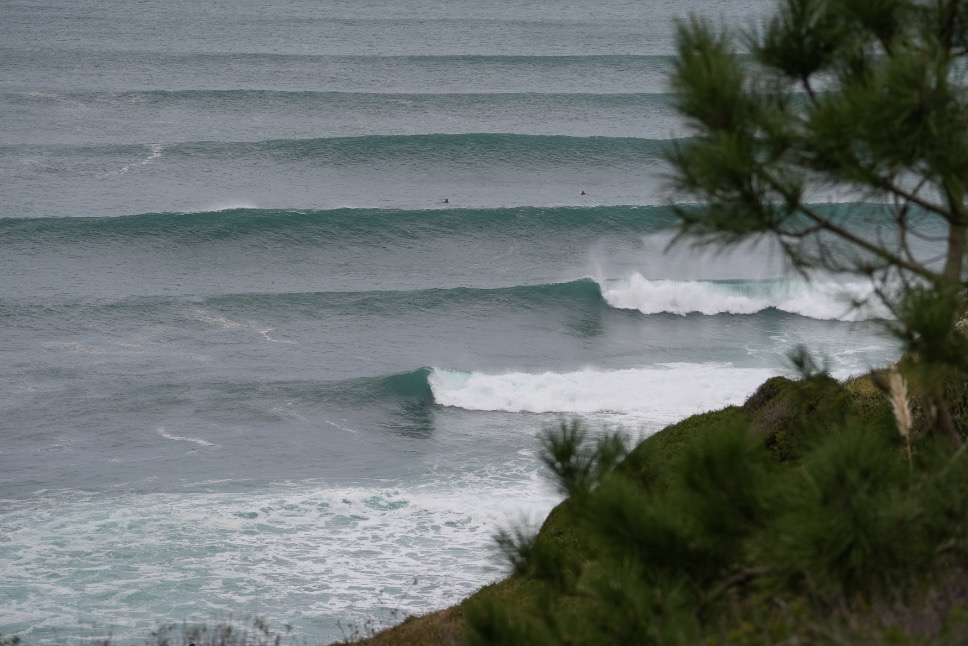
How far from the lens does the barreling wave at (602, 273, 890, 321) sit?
2930cm

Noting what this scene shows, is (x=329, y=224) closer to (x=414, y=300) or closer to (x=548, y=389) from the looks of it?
(x=414, y=300)

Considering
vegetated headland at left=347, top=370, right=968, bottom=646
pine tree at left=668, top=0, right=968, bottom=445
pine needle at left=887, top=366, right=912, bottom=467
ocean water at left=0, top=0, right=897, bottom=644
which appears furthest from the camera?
ocean water at left=0, top=0, right=897, bottom=644

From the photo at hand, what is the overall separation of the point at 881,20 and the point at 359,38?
5487 cm

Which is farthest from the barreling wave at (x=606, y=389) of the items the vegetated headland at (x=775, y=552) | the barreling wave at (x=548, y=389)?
the vegetated headland at (x=775, y=552)

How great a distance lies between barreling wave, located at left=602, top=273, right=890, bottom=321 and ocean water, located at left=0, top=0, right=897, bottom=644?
9cm

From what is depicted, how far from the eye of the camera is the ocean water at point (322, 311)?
52.4ft

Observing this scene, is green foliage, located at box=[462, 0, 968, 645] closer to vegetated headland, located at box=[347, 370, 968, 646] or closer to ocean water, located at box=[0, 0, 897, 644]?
vegetated headland, located at box=[347, 370, 968, 646]

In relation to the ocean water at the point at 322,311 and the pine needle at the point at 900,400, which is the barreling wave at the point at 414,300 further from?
the pine needle at the point at 900,400

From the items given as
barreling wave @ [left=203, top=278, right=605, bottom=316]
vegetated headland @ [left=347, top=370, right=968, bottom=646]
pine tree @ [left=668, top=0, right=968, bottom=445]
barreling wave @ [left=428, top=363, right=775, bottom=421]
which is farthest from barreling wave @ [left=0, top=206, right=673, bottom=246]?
vegetated headland @ [left=347, top=370, right=968, bottom=646]

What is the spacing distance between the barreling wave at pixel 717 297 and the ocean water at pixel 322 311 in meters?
0.09

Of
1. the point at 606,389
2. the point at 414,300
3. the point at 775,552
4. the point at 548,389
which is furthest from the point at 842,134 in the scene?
the point at 414,300

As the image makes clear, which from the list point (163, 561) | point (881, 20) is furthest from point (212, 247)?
point (881, 20)

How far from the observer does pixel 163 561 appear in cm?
1576

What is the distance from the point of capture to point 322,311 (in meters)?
29.2
